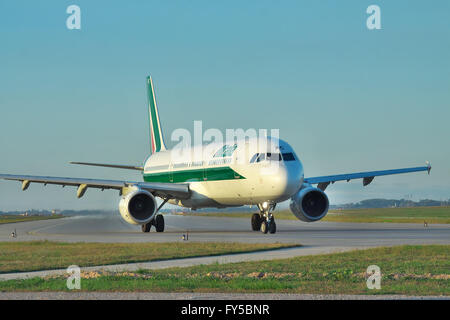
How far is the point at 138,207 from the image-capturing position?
119 ft

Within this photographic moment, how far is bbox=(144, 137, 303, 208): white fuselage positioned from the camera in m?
31.8

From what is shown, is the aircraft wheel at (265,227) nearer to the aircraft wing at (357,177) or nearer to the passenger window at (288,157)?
the passenger window at (288,157)

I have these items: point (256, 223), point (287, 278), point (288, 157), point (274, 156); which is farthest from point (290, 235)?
point (287, 278)

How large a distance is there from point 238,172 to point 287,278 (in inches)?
752

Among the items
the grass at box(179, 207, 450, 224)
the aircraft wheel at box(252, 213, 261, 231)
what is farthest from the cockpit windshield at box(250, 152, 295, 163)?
the grass at box(179, 207, 450, 224)

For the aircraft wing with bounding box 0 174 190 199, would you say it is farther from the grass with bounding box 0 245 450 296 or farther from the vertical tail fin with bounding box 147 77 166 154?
the grass with bounding box 0 245 450 296

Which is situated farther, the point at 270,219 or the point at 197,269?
the point at 270,219

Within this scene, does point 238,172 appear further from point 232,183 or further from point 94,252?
point 94,252

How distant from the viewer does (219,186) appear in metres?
36.0

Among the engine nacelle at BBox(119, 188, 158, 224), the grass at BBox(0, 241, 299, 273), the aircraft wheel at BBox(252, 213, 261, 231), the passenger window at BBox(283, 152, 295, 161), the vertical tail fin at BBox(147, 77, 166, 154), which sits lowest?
the grass at BBox(0, 241, 299, 273)
